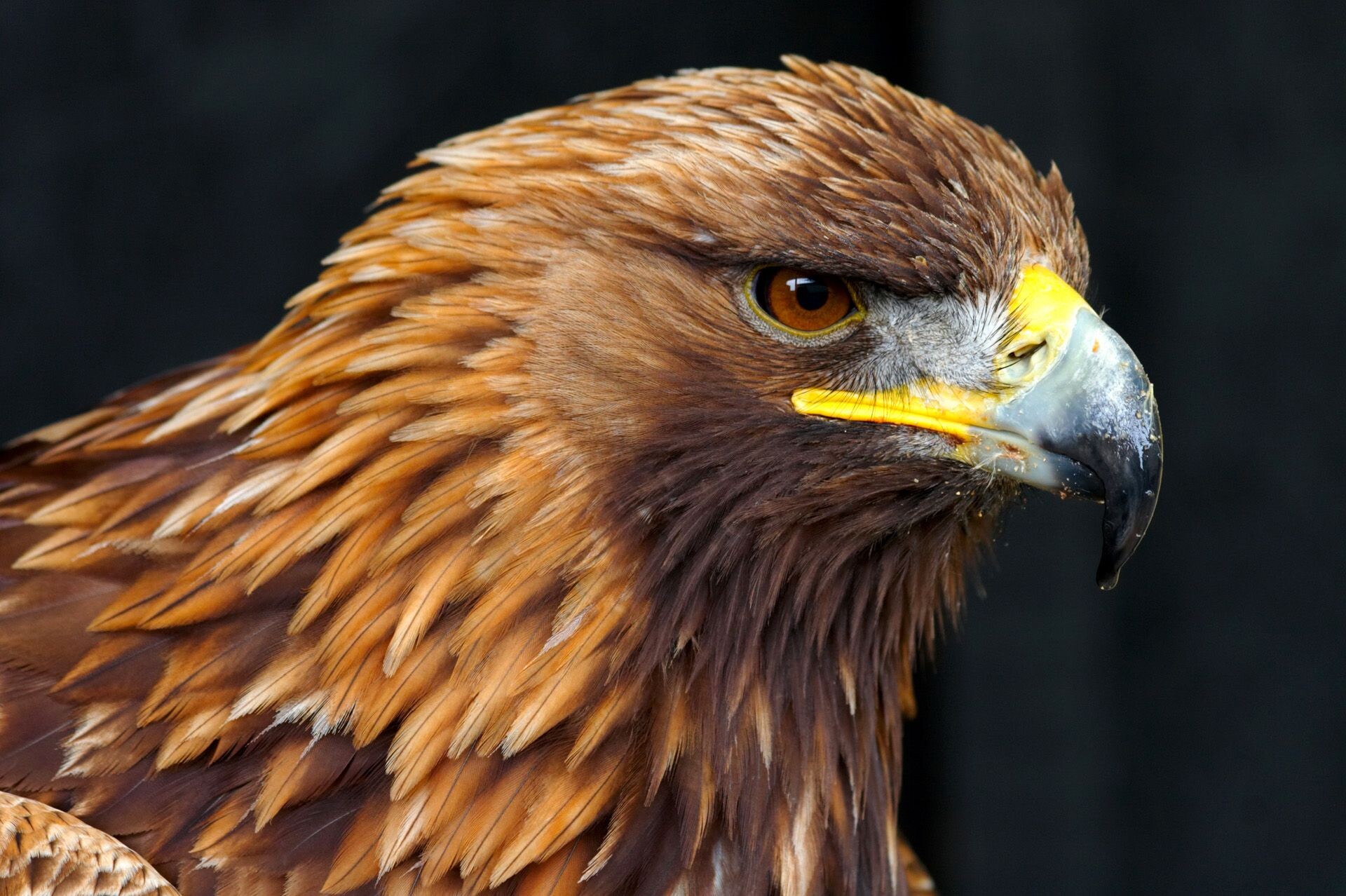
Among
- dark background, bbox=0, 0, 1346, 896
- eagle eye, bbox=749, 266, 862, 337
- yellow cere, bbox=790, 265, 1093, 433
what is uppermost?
eagle eye, bbox=749, 266, 862, 337

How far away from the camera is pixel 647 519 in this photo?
1466 mm

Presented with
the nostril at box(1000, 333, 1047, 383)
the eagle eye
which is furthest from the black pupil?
the nostril at box(1000, 333, 1047, 383)

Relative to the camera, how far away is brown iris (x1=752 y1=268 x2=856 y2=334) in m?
1.49

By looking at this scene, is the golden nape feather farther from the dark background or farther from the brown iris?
Answer: the dark background

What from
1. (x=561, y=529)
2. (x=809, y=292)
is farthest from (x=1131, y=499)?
(x=561, y=529)

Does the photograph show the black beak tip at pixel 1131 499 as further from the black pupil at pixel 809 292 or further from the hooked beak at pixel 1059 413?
the black pupil at pixel 809 292

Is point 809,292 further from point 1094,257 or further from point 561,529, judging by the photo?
point 1094,257

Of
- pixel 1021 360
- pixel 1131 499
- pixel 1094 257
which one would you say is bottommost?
pixel 1094 257

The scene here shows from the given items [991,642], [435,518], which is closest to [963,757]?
[991,642]

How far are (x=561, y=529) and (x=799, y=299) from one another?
0.37 meters

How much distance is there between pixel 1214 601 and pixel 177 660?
2753mm

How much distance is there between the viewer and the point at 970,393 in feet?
4.89

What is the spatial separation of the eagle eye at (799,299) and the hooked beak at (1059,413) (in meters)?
0.08

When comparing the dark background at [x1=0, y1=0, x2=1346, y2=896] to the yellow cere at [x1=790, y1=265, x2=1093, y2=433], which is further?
the dark background at [x1=0, y1=0, x2=1346, y2=896]
